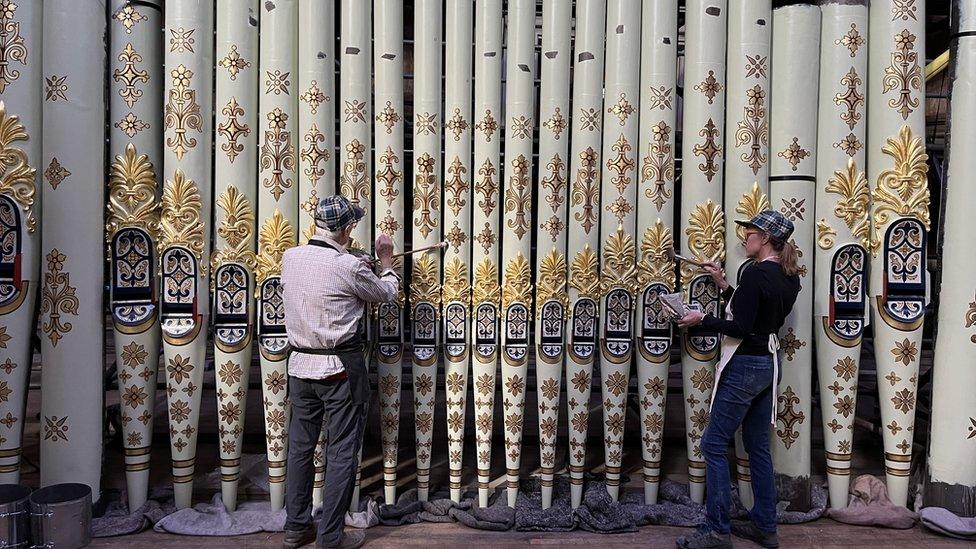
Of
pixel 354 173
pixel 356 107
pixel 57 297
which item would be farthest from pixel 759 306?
pixel 57 297

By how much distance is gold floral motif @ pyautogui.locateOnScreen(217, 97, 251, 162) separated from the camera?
366cm

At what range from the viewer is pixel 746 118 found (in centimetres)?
383

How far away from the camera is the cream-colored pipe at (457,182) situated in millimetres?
3758

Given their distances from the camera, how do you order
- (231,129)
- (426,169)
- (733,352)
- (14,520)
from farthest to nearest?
(426,169) < (231,129) < (733,352) < (14,520)

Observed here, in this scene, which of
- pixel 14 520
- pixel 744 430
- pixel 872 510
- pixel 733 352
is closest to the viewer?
pixel 14 520

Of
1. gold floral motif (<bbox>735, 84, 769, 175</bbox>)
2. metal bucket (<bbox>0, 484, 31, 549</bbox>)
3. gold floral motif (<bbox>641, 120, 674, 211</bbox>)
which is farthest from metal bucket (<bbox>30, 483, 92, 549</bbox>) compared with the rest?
gold floral motif (<bbox>735, 84, 769, 175</bbox>)

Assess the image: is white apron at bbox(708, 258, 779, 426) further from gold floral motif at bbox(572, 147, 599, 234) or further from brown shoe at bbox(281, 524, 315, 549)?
brown shoe at bbox(281, 524, 315, 549)

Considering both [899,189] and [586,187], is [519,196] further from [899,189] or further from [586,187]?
[899,189]

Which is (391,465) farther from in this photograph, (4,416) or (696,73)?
(696,73)

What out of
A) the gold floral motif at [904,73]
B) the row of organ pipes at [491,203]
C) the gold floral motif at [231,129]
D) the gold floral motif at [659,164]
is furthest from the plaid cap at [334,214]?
the gold floral motif at [904,73]

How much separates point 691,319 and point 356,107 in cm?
214

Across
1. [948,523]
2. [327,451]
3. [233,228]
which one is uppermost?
[233,228]

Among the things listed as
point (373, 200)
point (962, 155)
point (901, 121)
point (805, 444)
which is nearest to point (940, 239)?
point (962, 155)

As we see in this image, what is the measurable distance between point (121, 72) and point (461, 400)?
2.61 metres
